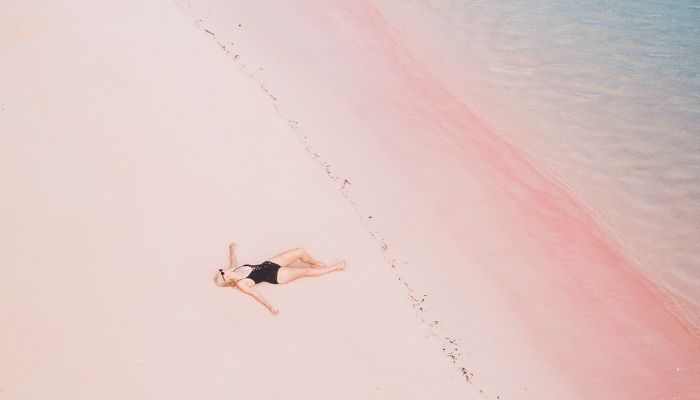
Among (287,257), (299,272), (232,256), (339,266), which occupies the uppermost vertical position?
(232,256)

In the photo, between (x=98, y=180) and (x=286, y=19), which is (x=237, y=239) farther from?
(x=286, y=19)

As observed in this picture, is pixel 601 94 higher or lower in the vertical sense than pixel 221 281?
higher

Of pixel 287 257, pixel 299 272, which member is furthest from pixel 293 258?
pixel 299 272

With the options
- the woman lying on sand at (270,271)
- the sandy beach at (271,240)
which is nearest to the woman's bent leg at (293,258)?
the woman lying on sand at (270,271)

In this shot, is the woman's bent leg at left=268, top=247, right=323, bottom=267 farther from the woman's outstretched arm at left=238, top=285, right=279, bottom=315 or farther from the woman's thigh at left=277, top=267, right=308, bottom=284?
the woman's outstretched arm at left=238, top=285, right=279, bottom=315

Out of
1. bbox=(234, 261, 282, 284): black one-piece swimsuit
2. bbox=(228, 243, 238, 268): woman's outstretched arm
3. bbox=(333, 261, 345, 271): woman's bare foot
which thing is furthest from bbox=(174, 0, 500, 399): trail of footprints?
bbox=(228, 243, 238, 268): woman's outstretched arm

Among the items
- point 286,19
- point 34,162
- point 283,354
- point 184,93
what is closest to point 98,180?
point 34,162

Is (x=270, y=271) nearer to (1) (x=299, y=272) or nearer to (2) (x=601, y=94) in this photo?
(1) (x=299, y=272)
